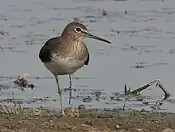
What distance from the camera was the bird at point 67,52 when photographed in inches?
404

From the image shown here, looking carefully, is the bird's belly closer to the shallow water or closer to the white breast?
the white breast

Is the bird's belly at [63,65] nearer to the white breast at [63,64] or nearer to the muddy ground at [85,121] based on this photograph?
the white breast at [63,64]

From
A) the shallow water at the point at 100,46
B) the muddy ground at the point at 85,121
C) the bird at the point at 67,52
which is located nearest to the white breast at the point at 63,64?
the bird at the point at 67,52

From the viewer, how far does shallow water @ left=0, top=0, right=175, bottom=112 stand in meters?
11.6

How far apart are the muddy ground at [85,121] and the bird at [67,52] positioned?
48 centimetres

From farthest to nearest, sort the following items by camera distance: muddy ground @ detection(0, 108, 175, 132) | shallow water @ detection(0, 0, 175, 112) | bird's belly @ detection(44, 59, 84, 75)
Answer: shallow water @ detection(0, 0, 175, 112) < bird's belly @ detection(44, 59, 84, 75) < muddy ground @ detection(0, 108, 175, 132)

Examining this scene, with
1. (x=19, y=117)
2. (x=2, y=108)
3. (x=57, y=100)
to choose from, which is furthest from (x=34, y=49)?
(x=19, y=117)

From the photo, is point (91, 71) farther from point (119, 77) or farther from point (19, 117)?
point (19, 117)

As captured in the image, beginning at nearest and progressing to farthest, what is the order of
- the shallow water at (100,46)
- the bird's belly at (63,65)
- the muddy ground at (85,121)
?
the muddy ground at (85,121) < the bird's belly at (63,65) < the shallow water at (100,46)

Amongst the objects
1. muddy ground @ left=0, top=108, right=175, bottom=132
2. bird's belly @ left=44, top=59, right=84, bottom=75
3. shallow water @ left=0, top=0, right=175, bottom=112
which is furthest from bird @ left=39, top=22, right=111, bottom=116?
shallow water @ left=0, top=0, right=175, bottom=112

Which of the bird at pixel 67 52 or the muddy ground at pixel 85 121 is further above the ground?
the bird at pixel 67 52

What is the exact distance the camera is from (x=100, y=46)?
14273mm

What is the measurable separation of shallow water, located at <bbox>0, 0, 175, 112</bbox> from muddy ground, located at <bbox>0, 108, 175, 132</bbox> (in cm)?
81

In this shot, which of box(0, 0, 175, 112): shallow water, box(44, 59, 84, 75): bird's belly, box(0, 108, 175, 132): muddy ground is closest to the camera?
box(0, 108, 175, 132): muddy ground
